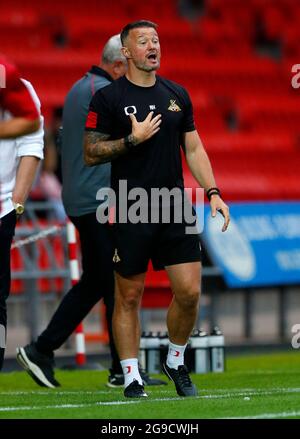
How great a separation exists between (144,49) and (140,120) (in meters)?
0.40

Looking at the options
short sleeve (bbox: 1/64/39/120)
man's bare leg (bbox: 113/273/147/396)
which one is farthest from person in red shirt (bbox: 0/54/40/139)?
man's bare leg (bbox: 113/273/147/396)

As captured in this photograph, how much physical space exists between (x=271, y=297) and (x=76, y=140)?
343 inches

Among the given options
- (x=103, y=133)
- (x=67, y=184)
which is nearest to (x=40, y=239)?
(x=67, y=184)

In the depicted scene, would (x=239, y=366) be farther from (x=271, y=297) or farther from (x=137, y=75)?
(x=271, y=297)

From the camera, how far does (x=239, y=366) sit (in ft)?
37.7

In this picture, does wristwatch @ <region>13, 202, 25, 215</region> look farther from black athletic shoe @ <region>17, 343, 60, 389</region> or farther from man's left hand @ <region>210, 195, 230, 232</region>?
black athletic shoe @ <region>17, 343, 60, 389</region>

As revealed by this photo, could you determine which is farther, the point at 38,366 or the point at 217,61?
the point at 217,61

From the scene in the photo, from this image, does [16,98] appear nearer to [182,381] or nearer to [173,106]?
[173,106]

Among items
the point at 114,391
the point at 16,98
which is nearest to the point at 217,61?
the point at 114,391

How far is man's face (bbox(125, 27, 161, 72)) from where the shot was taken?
7551 millimetres

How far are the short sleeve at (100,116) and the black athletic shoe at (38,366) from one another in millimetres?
2149

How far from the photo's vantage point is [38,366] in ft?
30.2

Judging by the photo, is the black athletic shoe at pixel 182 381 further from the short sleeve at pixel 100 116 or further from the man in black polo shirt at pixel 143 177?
the short sleeve at pixel 100 116

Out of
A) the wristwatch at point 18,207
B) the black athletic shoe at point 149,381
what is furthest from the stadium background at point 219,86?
the wristwatch at point 18,207
